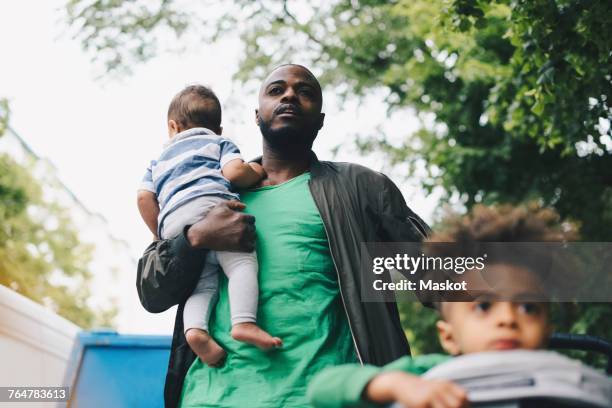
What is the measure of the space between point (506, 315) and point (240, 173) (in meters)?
1.56

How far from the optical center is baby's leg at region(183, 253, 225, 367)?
267 centimetres

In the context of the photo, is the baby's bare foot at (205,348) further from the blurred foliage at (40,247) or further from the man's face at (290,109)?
the blurred foliage at (40,247)

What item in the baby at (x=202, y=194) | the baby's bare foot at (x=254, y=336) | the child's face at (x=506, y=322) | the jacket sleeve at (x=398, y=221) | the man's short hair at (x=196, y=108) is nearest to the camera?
the child's face at (x=506, y=322)

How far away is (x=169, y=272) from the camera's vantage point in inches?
109

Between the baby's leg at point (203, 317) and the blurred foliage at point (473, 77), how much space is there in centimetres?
296

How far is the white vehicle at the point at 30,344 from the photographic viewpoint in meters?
3.59

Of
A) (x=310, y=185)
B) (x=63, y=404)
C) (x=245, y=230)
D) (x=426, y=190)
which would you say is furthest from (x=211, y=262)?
(x=426, y=190)

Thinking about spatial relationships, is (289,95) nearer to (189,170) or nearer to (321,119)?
(321,119)

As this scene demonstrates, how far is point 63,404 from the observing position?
3.52 meters

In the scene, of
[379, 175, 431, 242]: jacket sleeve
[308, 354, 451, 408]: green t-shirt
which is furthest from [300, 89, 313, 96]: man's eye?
[308, 354, 451, 408]: green t-shirt

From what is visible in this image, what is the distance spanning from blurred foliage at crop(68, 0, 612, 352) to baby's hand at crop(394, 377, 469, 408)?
3817 millimetres

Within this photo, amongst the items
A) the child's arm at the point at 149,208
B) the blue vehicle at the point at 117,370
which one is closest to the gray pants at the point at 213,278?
the child's arm at the point at 149,208

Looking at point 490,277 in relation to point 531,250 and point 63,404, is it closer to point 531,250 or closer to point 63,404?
point 531,250

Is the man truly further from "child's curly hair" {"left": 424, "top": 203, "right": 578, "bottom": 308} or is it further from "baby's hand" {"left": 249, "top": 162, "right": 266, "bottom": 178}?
"child's curly hair" {"left": 424, "top": 203, "right": 578, "bottom": 308}
